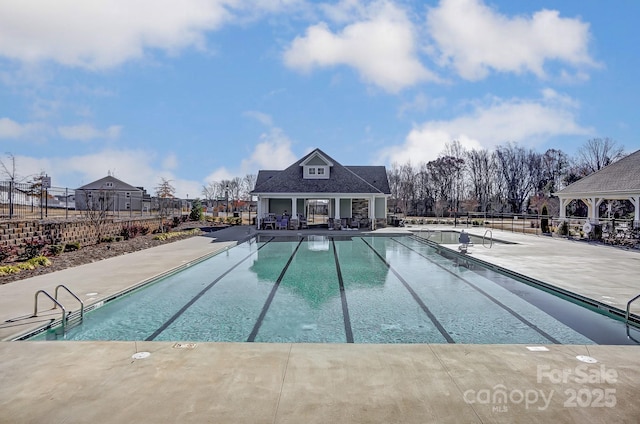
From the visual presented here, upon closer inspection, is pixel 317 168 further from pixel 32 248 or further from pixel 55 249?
pixel 32 248

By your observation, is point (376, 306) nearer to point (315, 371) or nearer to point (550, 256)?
point (315, 371)

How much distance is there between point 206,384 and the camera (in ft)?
10.9

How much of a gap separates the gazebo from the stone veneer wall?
2328 cm

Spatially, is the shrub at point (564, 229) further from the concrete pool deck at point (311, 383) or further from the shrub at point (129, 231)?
the shrub at point (129, 231)

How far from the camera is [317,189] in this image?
80.1 ft

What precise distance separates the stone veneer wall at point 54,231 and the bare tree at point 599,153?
49.6 metres

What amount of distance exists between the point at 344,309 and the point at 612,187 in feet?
63.0

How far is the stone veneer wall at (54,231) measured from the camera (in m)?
10.1

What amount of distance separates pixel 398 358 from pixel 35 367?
12.9 feet

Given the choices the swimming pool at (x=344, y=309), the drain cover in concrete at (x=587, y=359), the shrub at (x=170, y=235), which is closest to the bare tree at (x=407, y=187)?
the shrub at (x=170, y=235)

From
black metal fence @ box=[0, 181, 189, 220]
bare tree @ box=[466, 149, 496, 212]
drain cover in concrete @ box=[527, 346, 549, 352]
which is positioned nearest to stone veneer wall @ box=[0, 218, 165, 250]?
black metal fence @ box=[0, 181, 189, 220]

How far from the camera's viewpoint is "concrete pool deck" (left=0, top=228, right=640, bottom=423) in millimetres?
2855

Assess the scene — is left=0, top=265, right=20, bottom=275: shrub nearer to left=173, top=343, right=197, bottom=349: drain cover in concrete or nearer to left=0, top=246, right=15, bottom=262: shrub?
left=0, top=246, right=15, bottom=262: shrub

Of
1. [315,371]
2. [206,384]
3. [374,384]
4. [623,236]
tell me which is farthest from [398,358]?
[623,236]
